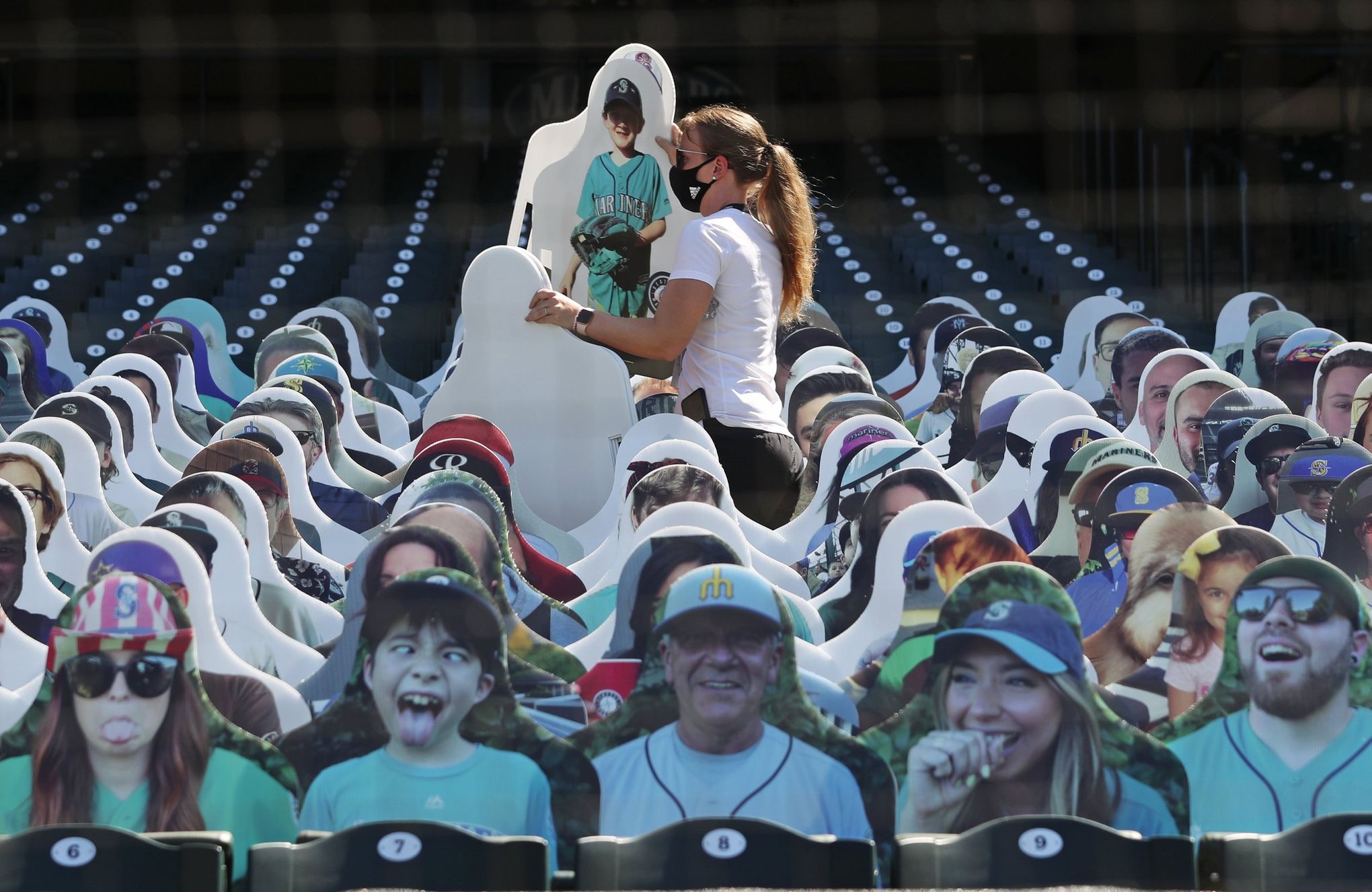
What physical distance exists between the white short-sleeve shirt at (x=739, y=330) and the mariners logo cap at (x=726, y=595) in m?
0.78

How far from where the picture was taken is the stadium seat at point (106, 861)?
3.42ft

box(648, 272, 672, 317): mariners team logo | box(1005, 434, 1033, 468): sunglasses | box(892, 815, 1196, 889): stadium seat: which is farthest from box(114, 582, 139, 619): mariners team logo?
box(648, 272, 672, 317): mariners team logo

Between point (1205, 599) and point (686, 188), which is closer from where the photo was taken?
point (1205, 599)

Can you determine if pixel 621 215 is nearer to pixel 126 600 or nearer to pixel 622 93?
pixel 622 93

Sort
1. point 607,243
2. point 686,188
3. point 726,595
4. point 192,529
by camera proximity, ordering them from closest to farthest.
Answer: point 726,595 < point 192,529 < point 686,188 < point 607,243

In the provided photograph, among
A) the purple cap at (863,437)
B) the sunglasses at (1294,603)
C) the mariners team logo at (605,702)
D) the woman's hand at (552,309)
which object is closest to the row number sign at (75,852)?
the mariners team logo at (605,702)

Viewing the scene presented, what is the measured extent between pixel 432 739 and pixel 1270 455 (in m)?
0.99

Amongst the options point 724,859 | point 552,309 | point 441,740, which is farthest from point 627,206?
point 724,859

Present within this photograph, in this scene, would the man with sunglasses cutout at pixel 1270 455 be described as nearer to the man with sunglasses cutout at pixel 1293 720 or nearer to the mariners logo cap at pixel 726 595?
the man with sunglasses cutout at pixel 1293 720

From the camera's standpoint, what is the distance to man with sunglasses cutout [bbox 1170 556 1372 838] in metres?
1.17

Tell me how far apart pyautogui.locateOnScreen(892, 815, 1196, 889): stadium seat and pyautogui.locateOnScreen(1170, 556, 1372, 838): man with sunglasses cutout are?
0.35 ft

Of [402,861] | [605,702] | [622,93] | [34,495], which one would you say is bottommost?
[402,861]

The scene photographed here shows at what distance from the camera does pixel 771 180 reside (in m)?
1.94

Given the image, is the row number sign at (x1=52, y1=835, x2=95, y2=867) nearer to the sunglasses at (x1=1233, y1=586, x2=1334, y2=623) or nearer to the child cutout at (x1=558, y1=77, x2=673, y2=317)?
the sunglasses at (x1=1233, y1=586, x2=1334, y2=623)
